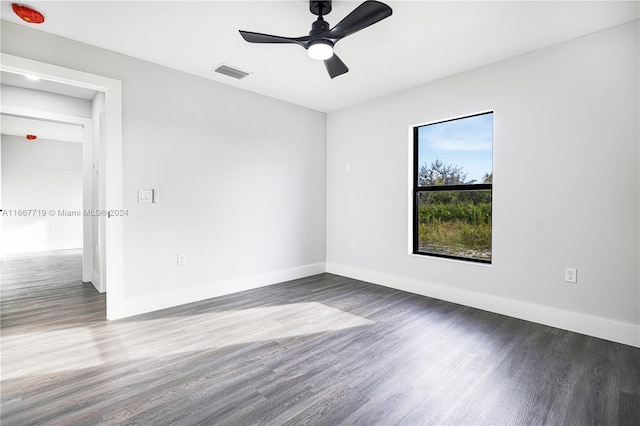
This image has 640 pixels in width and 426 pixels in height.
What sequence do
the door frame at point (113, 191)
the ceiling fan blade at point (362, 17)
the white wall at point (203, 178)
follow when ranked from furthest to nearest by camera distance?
the white wall at point (203, 178) < the door frame at point (113, 191) < the ceiling fan blade at point (362, 17)

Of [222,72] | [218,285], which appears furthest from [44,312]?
[222,72]

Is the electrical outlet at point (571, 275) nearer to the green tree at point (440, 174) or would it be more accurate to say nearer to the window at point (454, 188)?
the window at point (454, 188)

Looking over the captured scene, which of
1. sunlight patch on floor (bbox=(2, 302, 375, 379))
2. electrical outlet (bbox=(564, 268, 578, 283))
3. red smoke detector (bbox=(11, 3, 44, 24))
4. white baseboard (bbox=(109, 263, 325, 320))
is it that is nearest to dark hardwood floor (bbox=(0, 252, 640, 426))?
sunlight patch on floor (bbox=(2, 302, 375, 379))

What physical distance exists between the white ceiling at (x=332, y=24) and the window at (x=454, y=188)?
2.29 feet

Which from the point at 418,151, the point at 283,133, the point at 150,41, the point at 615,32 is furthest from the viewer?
Answer: the point at 283,133

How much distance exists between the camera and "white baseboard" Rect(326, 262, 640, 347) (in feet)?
7.84

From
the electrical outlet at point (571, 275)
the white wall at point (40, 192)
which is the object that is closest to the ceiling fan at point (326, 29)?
the electrical outlet at point (571, 275)

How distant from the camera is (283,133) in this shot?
13.9 feet

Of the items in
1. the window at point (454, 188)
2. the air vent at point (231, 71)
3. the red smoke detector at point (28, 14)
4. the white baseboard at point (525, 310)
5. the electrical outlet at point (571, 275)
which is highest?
the air vent at point (231, 71)

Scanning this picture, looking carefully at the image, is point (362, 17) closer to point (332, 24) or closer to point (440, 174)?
point (332, 24)

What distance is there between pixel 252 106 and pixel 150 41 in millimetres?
1376

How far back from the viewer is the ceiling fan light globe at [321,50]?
7.31 feet

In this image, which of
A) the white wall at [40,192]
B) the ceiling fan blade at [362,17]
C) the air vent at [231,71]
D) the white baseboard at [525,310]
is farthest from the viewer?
the white wall at [40,192]

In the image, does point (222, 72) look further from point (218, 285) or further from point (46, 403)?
point (46, 403)
